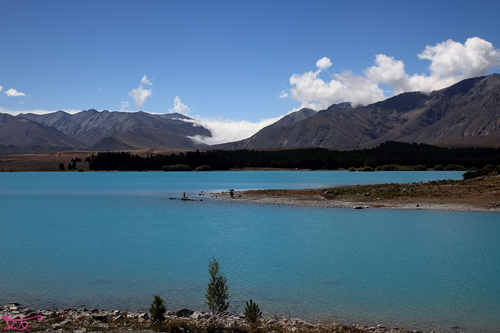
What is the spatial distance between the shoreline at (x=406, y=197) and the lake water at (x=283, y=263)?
185 inches

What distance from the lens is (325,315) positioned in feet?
51.9

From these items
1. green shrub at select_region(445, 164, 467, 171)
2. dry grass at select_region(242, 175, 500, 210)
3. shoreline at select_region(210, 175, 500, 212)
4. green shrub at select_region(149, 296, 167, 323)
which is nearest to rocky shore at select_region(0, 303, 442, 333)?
green shrub at select_region(149, 296, 167, 323)

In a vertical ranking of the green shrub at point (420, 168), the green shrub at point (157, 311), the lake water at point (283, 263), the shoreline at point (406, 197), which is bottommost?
the lake water at point (283, 263)

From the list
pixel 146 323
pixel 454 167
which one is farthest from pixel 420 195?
pixel 454 167

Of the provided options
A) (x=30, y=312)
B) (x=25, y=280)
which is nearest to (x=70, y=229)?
(x=25, y=280)

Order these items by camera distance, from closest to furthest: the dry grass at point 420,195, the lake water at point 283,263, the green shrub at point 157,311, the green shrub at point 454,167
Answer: the green shrub at point 157,311
the lake water at point 283,263
the dry grass at point 420,195
the green shrub at point 454,167

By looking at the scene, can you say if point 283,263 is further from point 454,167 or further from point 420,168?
point 420,168

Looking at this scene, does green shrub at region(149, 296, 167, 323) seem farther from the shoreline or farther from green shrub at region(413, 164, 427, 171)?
green shrub at region(413, 164, 427, 171)

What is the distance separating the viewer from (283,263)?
24.5 m

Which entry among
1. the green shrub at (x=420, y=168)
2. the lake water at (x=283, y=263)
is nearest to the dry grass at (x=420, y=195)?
the lake water at (x=283, y=263)

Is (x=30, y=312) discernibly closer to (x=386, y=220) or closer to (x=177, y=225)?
(x=177, y=225)

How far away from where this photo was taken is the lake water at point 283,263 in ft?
56.0

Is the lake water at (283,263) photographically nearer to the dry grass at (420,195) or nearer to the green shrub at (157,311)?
the green shrub at (157,311)

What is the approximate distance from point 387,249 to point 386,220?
1262 cm
